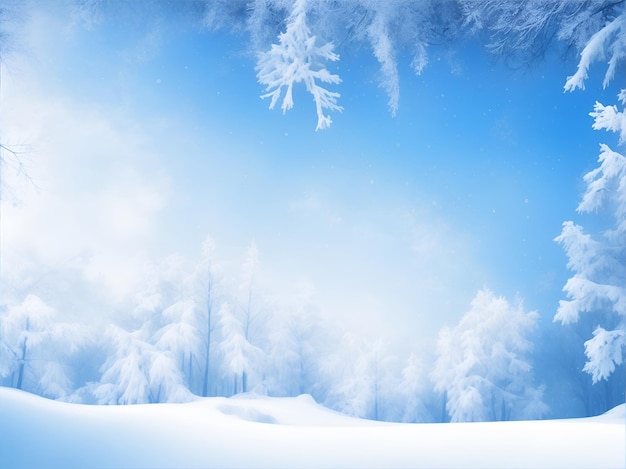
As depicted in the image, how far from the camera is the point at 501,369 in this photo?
3164mm

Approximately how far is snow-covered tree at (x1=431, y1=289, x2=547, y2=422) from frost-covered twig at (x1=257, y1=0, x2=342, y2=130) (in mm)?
1649

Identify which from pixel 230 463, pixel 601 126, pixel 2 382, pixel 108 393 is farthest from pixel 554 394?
pixel 2 382

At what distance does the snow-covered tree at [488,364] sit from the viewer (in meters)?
3.13

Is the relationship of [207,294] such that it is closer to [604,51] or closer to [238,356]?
[238,356]

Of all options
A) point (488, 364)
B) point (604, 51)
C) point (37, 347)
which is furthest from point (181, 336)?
point (604, 51)

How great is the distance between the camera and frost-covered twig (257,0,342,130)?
345 centimetres

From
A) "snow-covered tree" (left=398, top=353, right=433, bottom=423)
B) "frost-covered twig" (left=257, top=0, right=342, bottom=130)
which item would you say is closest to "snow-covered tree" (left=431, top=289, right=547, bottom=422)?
"snow-covered tree" (left=398, top=353, right=433, bottom=423)

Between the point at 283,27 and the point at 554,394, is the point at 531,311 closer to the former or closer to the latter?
the point at 554,394

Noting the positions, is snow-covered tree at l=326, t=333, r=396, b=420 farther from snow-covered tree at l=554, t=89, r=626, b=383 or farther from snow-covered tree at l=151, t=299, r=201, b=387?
snow-covered tree at l=554, t=89, r=626, b=383

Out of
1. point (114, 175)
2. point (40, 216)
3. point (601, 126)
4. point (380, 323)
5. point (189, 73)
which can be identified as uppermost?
point (189, 73)

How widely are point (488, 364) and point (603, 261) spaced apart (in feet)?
3.27

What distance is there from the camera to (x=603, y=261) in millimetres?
3234

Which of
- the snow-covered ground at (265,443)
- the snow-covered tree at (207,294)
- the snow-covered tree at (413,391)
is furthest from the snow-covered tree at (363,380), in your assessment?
the snow-covered tree at (207,294)

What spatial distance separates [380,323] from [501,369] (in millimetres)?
796
